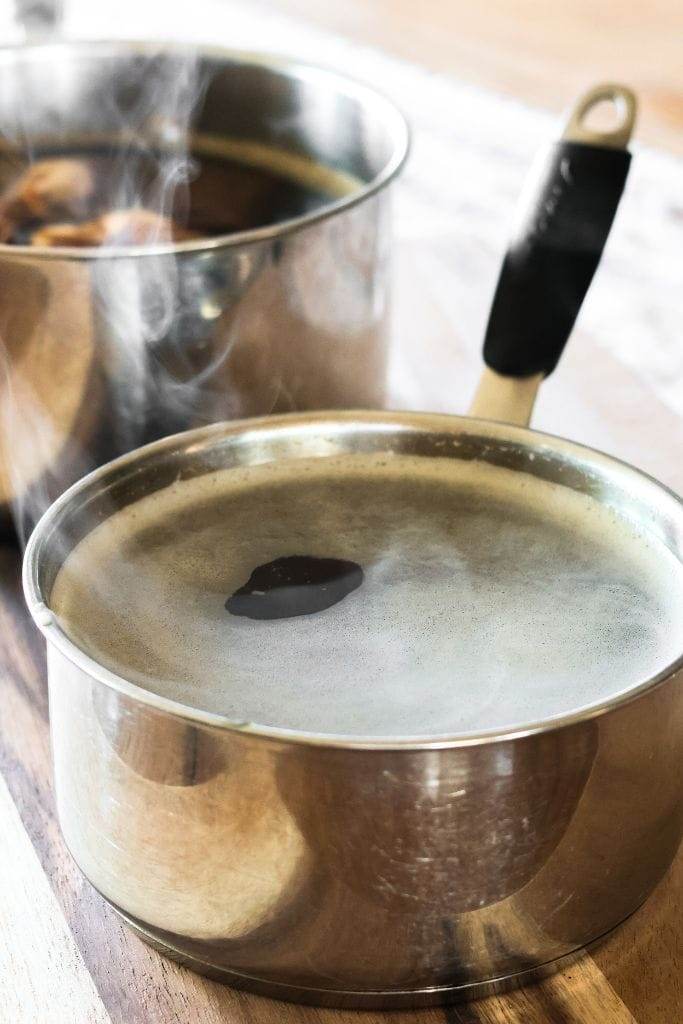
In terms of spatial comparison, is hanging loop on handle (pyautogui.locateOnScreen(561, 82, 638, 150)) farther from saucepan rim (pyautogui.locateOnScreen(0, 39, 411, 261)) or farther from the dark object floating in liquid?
the dark object floating in liquid

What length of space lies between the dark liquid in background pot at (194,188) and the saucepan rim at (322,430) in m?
0.54

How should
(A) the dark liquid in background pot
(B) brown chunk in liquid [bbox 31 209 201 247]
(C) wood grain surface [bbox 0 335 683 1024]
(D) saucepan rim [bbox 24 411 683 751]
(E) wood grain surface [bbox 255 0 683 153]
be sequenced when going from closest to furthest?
(D) saucepan rim [bbox 24 411 683 751] → (C) wood grain surface [bbox 0 335 683 1024] → (B) brown chunk in liquid [bbox 31 209 201 247] → (A) the dark liquid in background pot → (E) wood grain surface [bbox 255 0 683 153]

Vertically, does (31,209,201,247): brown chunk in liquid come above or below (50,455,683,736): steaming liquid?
below

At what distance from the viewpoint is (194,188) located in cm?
136

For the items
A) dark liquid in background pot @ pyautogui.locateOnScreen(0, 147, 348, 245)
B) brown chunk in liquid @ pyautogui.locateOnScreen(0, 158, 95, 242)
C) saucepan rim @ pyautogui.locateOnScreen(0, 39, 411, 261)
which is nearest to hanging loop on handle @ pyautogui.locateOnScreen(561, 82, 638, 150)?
saucepan rim @ pyautogui.locateOnScreen(0, 39, 411, 261)

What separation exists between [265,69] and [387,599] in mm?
745

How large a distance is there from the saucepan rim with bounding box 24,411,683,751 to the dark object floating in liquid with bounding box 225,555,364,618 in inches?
4.0

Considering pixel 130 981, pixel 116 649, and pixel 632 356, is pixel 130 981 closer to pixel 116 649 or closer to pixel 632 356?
pixel 116 649

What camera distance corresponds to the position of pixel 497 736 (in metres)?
0.50

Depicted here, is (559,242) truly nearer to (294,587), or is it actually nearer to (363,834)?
(294,587)

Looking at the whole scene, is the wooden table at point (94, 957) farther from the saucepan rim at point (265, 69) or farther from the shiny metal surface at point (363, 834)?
the saucepan rim at point (265, 69)

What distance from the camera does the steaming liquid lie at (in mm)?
626

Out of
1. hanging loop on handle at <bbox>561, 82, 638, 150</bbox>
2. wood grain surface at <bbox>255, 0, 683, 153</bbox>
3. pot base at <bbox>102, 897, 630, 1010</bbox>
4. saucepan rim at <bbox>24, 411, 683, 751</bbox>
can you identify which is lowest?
wood grain surface at <bbox>255, 0, 683, 153</bbox>

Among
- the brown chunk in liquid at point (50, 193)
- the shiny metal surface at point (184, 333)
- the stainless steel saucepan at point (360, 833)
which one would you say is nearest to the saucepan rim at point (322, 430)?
the stainless steel saucepan at point (360, 833)
